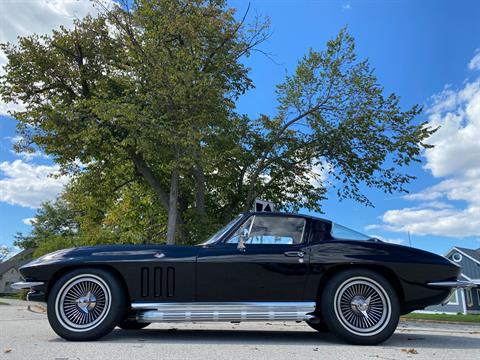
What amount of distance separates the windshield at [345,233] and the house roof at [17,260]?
6742cm

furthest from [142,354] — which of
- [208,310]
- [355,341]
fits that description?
[355,341]

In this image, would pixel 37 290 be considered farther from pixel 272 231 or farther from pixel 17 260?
pixel 17 260

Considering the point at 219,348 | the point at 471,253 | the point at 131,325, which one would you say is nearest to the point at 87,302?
the point at 131,325

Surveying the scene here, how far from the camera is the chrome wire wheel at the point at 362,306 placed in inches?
191

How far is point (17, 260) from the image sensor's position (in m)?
70.3

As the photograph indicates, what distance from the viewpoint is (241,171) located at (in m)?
19.2

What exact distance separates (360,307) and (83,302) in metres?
3.07

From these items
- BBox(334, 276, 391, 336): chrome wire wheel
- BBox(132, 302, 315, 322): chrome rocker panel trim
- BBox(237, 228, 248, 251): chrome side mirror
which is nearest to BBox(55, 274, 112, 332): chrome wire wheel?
BBox(132, 302, 315, 322): chrome rocker panel trim

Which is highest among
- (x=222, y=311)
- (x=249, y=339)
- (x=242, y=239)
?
(x=242, y=239)

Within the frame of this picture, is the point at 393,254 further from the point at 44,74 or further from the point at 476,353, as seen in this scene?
A: the point at 44,74

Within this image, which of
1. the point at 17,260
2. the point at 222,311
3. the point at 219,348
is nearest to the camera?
the point at 219,348

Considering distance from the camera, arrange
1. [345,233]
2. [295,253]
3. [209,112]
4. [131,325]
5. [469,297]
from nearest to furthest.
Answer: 1. [295,253]
2. [345,233]
3. [131,325]
4. [209,112]
5. [469,297]

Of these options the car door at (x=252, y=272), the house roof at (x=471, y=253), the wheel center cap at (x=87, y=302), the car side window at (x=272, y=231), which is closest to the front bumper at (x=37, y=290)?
the wheel center cap at (x=87, y=302)

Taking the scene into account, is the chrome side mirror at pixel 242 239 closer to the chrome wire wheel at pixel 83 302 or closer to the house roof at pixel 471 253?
the chrome wire wheel at pixel 83 302
